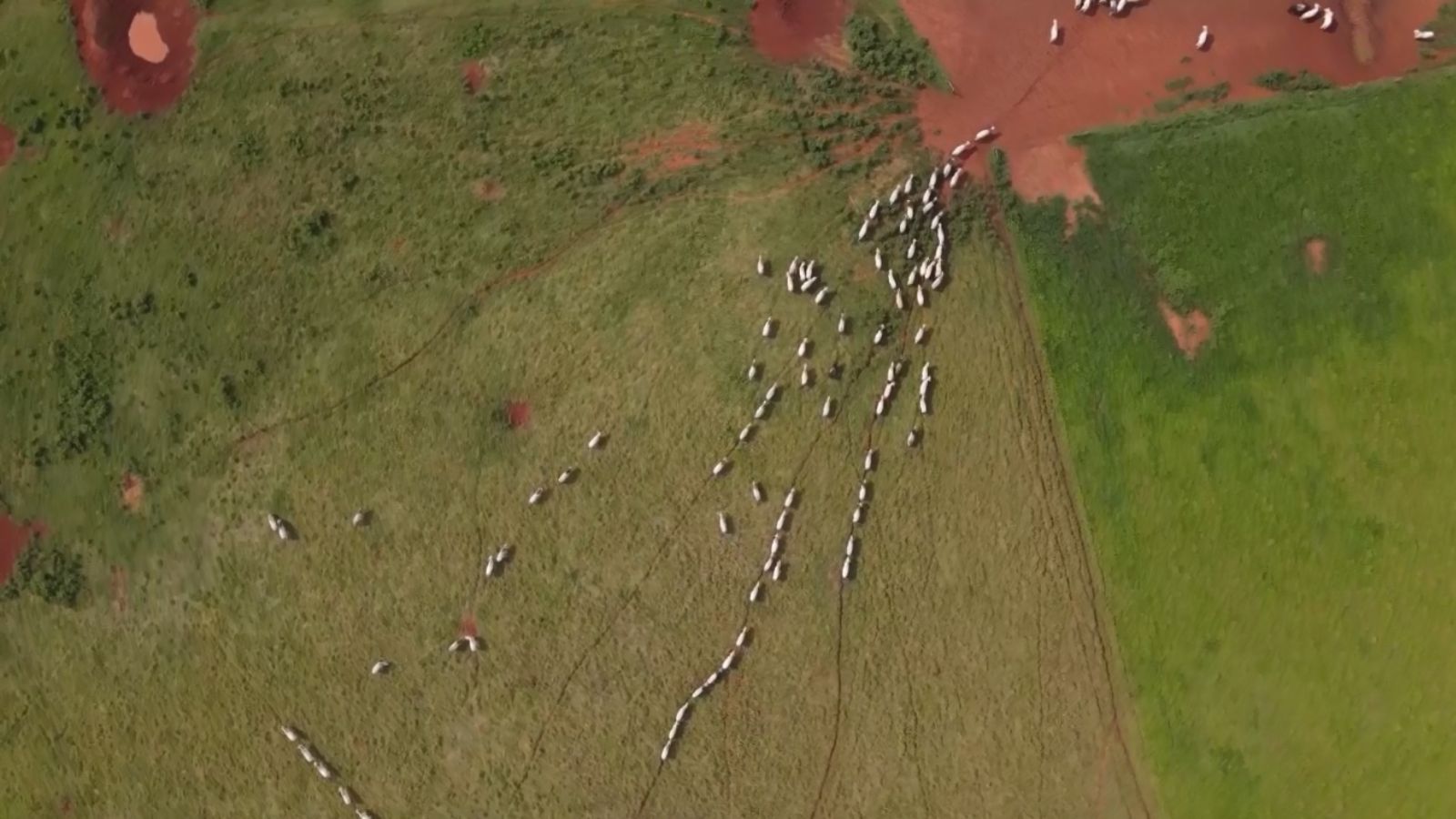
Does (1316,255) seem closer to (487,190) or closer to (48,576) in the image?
(487,190)

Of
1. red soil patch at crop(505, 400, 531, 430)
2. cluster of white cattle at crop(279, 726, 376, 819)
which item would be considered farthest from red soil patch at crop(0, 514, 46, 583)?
red soil patch at crop(505, 400, 531, 430)

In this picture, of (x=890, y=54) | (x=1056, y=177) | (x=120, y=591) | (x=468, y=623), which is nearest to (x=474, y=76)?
(x=890, y=54)

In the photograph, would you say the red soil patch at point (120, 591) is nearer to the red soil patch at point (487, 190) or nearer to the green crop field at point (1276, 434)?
the red soil patch at point (487, 190)

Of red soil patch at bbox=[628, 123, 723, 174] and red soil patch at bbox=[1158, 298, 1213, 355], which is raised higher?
red soil patch at bbox=[628, 123, 723, 174]

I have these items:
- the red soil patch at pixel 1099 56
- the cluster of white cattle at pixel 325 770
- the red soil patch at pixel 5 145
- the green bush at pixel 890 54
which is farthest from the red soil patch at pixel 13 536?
the red soil patch at pixel 1099 56

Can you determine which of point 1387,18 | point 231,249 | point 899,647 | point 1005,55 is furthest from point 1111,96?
point 231,249

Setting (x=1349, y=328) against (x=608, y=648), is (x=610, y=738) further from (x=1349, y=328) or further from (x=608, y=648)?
(x=1349, y=328)

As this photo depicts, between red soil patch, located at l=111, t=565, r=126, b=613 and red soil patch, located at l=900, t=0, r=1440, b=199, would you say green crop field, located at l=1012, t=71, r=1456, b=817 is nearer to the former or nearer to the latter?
red soil patch, located at l=900, t=0, r=1440, b=199
